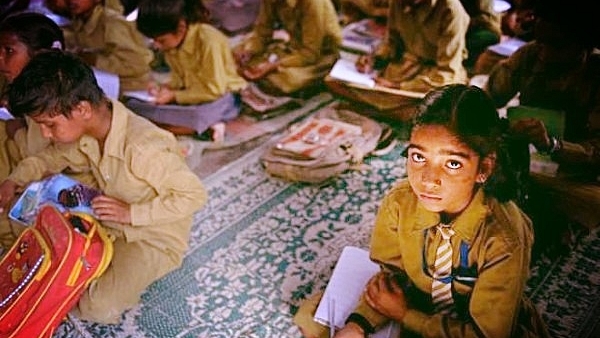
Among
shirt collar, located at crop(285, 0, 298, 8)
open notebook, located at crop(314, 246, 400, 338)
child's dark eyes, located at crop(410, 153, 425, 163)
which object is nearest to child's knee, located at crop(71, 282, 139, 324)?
open notebook, located at crop(314, 246, 400, 338)

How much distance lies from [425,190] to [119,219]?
1048 mm

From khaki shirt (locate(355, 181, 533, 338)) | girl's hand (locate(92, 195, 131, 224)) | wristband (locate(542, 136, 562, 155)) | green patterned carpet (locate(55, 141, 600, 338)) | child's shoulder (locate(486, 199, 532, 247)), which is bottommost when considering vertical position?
green patterned carpet (locate(55, 141, 600, 338))

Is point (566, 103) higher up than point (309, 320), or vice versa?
point (566, 103)

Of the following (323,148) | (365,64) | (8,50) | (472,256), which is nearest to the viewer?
(472,256)

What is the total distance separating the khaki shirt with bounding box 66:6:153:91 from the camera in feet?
11.4

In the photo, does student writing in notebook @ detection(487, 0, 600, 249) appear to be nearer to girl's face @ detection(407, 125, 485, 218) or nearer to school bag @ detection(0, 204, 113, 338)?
girl's face @ detection(407, 125, 485, 218)

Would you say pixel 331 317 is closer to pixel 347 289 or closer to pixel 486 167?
pixel 347 289

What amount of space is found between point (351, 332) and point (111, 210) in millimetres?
880

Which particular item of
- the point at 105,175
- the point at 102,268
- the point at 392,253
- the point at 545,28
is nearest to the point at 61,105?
the point at 105,175

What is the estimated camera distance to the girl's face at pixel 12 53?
8.84 ft

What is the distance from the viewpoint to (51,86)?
89.4 inches

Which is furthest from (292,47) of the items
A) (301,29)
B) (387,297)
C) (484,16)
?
(387,297)

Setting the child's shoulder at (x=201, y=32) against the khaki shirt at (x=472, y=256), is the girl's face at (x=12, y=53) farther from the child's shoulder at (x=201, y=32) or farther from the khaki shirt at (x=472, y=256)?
the khaki shirt at (x=472, y=256)

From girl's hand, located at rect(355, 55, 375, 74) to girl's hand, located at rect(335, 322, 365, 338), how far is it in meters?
1.18
